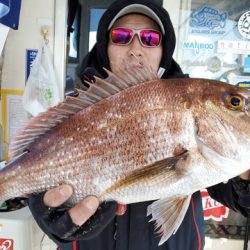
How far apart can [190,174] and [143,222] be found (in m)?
0.42

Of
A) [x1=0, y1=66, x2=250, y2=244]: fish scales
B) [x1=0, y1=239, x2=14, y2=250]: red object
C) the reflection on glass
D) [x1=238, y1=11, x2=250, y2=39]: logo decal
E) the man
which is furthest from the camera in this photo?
[x1=238, y1=11, x2=250, y2=39]: logo decal

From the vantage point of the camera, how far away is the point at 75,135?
1.04 metres

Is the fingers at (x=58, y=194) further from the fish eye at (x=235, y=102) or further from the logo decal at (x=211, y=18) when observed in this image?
the logo decal at (x=211, y=18)

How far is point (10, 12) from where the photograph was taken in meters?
2.41

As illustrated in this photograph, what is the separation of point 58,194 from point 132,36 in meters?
0.72

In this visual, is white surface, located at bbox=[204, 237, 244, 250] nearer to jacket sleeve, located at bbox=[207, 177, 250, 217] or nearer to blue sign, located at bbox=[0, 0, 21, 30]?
jacket sleeve, located at bbox=[207, 177, 250, 217]

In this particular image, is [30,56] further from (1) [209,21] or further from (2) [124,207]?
(2) [124,207]

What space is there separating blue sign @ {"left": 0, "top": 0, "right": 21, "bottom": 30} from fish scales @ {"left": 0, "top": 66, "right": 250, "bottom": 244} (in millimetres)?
1567

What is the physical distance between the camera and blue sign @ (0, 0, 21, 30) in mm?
2317

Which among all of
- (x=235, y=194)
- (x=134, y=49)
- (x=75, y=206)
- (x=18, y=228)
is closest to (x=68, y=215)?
(x=75, y=206)

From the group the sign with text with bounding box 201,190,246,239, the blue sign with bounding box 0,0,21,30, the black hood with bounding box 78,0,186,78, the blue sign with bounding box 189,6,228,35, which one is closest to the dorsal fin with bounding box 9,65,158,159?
the black hood with bounding box 78,0,186,78

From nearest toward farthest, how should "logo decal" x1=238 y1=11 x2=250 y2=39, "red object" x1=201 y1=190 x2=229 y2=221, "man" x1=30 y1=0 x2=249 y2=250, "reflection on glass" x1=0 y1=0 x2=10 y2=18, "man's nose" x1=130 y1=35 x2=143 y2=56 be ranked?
"man" x1=30 y1=0 x2=249 y2=250 → "man's nose" x1=130 y1=35 x2=143 y2=56 → "reflection on glass" x1=0 y1=0 x2=10 y2=18 → "logo decal" x1=238 y1=11 x2=250 y2=39 → "red object" x1=201 y1=190 x2=229 y2=221

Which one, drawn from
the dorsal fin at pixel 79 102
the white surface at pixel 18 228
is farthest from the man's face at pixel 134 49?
the white surface at pixel 18 228

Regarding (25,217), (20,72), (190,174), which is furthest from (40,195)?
(20,72)
